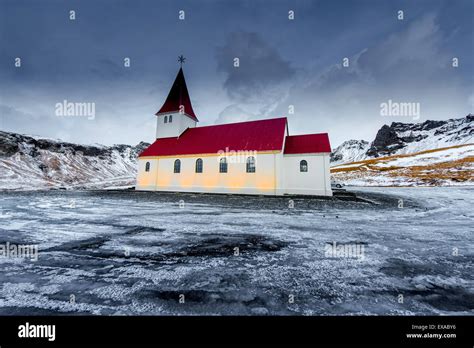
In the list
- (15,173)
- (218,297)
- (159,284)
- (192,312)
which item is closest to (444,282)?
(218,297)

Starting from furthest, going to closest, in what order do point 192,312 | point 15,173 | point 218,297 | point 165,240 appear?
point 15,173 < point 165,240 < point 218,297 < point 192,312

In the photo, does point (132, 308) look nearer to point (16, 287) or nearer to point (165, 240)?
point (16, 287)

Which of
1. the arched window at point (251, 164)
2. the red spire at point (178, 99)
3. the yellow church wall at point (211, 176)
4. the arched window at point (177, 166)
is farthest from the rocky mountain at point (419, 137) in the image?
the arched window at point (177, 166)

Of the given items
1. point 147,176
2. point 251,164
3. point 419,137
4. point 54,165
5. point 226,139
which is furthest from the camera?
point 419,137

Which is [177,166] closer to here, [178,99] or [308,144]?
[178,99]

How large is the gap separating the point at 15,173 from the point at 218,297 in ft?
209

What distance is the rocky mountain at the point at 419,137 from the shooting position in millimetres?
127625

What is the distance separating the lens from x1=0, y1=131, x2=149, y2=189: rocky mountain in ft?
139

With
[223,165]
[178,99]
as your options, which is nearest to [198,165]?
[223,165]

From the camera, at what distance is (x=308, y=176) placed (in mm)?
19375

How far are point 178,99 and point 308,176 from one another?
19.7m

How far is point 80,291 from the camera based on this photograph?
8.55 ft

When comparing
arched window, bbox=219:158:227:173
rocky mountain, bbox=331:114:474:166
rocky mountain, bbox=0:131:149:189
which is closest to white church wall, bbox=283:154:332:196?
arched window, bbox=219:158:227:173

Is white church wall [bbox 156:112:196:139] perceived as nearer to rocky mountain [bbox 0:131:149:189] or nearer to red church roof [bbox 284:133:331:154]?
red church roof [bbox 284:133:331:154]
